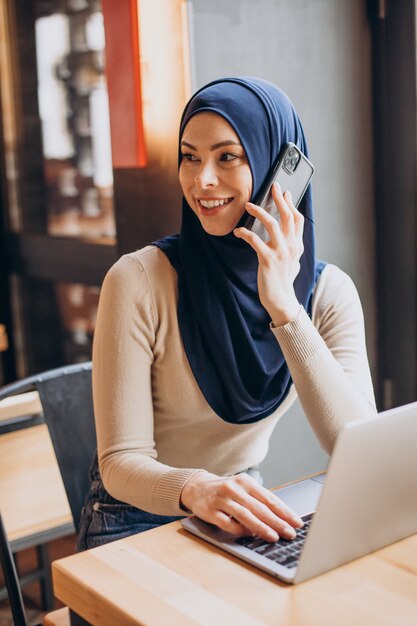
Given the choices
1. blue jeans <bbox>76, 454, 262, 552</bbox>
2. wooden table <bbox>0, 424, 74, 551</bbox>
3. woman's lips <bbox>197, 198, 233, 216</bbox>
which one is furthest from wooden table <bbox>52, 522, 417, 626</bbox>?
wooden table <bbox>0, 424, 74, 551</bbox>

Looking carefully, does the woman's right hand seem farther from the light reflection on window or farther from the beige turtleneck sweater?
the light reflection on window

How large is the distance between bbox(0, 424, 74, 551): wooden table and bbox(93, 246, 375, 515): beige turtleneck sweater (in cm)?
88

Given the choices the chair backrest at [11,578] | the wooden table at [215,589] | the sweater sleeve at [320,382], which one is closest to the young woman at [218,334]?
the sweater sleeve at [320,382]

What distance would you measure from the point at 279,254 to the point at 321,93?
110 cm

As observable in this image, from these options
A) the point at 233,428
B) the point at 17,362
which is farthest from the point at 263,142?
the point at 17,362

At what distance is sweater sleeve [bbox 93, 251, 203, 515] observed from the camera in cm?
126

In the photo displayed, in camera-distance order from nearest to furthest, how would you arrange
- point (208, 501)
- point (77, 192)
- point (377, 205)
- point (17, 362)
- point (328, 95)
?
point (208, 501) → point (328, 95) → point (377, 205) → point (77, 192) → point (17, 362)

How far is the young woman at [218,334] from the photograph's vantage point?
1326mm

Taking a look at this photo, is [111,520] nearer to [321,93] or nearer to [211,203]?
[211,203]

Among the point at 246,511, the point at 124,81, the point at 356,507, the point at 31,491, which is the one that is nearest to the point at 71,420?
the point at 246,511

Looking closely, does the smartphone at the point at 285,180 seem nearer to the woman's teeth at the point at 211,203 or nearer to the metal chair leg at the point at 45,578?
the woman's teeth at the point at 211,203

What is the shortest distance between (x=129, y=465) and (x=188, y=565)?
1.07 ft

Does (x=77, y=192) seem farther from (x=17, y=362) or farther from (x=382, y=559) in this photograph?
(x=382, y=559)

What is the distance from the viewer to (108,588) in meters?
0.92
